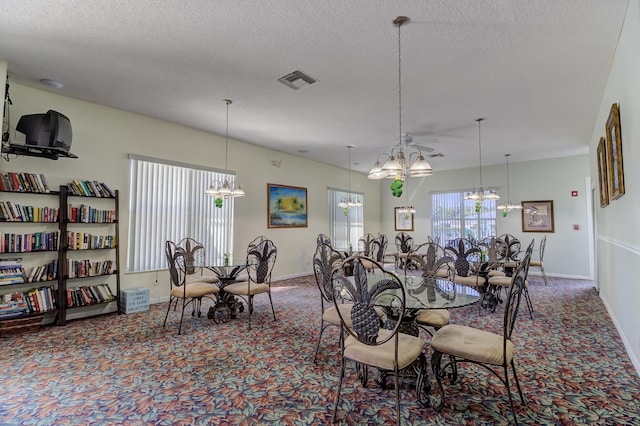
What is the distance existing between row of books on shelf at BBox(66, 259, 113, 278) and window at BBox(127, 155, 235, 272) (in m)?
0.41

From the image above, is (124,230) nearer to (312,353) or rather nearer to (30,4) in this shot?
(30,4)

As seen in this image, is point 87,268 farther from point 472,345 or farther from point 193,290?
point 472,345

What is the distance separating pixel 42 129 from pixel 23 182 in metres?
0.69

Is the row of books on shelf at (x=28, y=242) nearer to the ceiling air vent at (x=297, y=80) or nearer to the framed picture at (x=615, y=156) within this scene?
the ceiling air vent at (x=297, y=80)

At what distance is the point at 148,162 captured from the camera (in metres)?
5.11

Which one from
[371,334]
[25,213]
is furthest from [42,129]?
[371,334]

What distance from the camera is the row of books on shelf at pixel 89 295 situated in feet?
13.4

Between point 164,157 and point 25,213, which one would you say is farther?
point 164,157

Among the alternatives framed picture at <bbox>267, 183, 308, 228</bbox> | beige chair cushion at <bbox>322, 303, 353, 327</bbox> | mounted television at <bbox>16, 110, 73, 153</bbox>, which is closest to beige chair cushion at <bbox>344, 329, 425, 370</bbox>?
beige chair cushion at <bbox>322, 303, 353, 327</bbox>

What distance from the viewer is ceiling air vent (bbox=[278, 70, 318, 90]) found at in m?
3.65

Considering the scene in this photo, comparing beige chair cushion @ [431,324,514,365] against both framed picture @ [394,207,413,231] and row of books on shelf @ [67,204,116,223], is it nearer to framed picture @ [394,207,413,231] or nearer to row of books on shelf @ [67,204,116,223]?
row of books on shelf @ [67,204,116,223]

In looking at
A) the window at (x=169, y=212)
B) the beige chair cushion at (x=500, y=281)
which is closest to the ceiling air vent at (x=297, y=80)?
the window at (x=169, y=212)

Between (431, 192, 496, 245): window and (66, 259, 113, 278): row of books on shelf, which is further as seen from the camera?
(431, 192, 496, 245): window

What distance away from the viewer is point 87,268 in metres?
4.25
